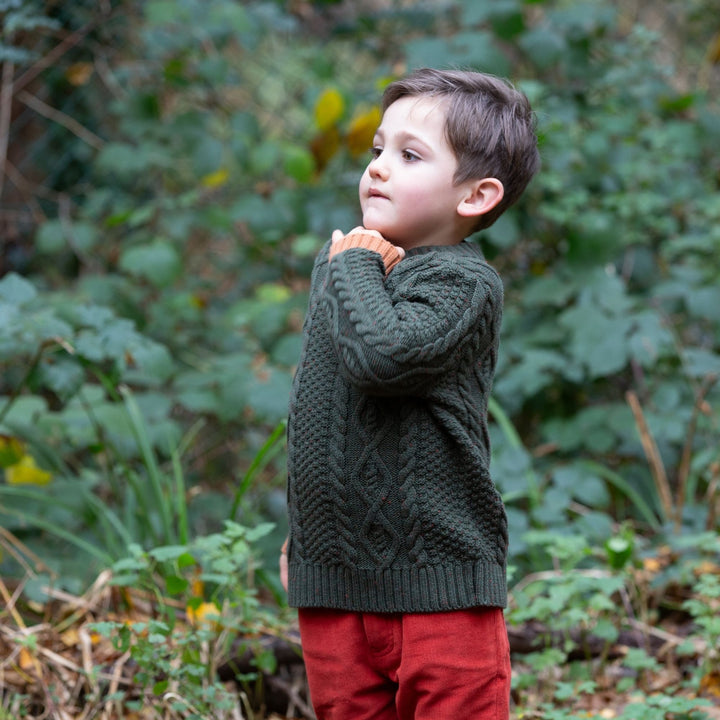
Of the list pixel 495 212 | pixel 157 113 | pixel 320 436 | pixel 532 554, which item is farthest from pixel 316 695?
pixel 157 113

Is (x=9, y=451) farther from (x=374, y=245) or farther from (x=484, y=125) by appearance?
(x=484, y=125)

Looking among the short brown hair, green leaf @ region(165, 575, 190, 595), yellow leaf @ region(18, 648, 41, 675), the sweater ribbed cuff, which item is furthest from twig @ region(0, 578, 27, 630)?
the short brown hair

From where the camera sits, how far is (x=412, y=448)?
1458mm

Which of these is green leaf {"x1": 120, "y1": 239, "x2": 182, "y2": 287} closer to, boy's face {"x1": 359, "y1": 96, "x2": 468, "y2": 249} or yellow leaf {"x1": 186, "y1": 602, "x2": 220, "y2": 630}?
yellow leaf {"x1": 186, "y1": 602, "x2": 220, "y2": 630}

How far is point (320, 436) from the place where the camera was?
1500mm

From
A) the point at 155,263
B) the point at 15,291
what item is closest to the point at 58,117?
the point at 155,263

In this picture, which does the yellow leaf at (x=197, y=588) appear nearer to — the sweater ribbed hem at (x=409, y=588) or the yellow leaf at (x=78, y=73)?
the sweater ribbed hem at (x=409, y=588)

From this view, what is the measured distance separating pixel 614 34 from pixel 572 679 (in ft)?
9.57

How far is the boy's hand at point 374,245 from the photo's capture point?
Result: 58.6 inches

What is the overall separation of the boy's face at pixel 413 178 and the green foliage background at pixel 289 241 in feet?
4.06

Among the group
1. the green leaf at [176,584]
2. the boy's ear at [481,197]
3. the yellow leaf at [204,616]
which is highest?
the boy's ear at [481,197]

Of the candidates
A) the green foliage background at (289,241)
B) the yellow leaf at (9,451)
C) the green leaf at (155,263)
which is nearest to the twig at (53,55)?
the green foliage background at (289,241)

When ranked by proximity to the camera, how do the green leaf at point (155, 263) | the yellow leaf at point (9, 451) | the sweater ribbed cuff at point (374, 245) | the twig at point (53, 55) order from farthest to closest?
the twig at point (53, 55) → the green leaf at point (155, 263) → the yellow leaf at point (9, 451) → the sweater ribbed cuff at point (374, 245)

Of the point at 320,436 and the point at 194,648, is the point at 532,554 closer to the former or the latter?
the point at 194,648
